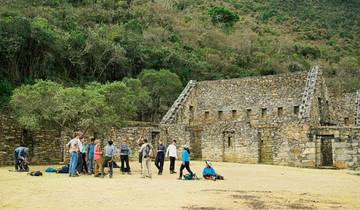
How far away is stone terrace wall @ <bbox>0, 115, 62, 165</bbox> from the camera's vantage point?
22.9 meters

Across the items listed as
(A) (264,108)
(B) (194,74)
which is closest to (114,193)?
(A) (264,108)

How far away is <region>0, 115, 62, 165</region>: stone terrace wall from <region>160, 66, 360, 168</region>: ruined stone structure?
308 inches

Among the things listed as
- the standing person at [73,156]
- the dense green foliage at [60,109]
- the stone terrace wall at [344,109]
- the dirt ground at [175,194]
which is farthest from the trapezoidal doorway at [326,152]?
the standing person at [73,156]

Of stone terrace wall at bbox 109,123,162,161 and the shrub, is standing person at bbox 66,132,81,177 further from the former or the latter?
the shrub

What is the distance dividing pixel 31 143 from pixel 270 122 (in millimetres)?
15979

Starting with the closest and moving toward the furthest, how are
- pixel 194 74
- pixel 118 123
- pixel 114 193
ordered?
pixel 114 193 → pixel 118 123 → pixel 194 74

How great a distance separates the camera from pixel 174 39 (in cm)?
6619

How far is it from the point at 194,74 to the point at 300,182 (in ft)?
109

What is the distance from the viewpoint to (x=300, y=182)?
1722 cm

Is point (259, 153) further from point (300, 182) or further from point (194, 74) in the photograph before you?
point (194, 74)

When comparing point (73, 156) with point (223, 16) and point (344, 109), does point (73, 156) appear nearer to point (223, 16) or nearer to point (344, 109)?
point (344, 109)

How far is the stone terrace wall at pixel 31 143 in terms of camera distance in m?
22.9

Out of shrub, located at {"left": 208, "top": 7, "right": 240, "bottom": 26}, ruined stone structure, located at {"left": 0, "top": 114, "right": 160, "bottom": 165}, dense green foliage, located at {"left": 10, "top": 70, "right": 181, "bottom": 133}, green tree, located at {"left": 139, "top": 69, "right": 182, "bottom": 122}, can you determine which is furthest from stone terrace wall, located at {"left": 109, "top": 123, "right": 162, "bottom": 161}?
shrub, located at {"left": 208, "top": 7, "right": 240, "bottom": 26}

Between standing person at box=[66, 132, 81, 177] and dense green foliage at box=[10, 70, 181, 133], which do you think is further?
dense green foliage at box=[10, 70, 181, 133]
